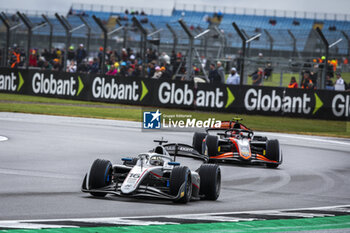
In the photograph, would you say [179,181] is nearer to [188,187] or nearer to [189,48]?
[188,187]

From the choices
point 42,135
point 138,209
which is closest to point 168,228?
point 138,209

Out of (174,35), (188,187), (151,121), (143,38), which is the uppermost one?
(174,35)

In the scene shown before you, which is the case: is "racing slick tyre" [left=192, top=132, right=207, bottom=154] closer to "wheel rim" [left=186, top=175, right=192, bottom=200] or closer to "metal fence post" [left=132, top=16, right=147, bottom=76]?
"wheel rim" [left=186, top=175, right=192, bottom=200]

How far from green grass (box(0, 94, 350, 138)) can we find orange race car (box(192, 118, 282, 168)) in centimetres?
801

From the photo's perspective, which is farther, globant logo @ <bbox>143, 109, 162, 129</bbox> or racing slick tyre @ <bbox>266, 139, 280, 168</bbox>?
racing slick tyre @ <bbox>266, 139, 280, 168</bbox>

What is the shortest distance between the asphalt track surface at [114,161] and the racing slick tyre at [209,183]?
5.9 inches

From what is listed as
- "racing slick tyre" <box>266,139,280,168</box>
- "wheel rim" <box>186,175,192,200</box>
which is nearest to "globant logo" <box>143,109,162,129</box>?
"wheel rim" <box>186,175,192,200</box>

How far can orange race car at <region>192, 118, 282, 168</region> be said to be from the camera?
13.9 metres

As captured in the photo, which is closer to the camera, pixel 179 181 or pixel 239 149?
pixel 179 181

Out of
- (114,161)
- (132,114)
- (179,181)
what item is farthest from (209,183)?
(132,114)

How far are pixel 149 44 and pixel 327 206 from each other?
67.8 ft

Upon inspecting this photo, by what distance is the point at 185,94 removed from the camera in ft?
88.7

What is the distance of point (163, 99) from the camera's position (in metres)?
27.5

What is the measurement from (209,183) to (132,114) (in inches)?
666
